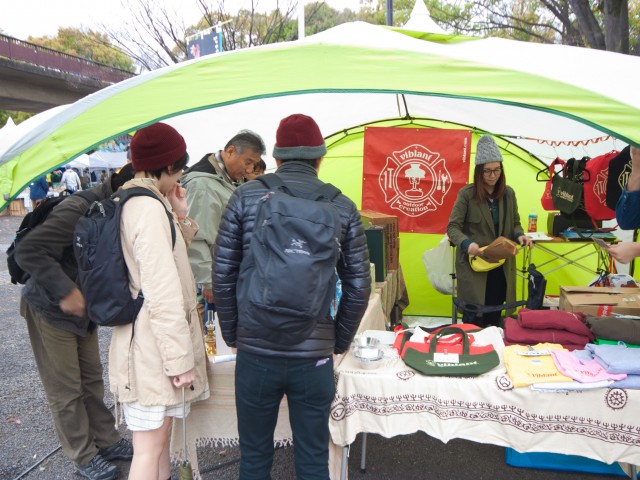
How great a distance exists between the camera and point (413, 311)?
581cm

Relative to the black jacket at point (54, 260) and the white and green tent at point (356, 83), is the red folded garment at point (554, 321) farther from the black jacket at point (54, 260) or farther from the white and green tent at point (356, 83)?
the black jacket at point (54, 260)

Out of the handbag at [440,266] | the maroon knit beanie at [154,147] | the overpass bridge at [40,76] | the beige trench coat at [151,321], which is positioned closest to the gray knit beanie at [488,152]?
the handbag at [440,266]

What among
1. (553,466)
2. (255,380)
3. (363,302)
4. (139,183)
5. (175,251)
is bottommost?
(553,466)

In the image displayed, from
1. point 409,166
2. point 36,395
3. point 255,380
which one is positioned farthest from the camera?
point 409,166

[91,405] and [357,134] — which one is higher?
[357,134]

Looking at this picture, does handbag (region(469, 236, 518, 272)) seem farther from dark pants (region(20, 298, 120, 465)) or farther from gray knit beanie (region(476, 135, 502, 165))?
dark pants (region(20, 298, 120, 465))

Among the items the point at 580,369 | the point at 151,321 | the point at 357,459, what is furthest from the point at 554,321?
the point at 151,321

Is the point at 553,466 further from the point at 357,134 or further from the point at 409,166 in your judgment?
the point at 357,134

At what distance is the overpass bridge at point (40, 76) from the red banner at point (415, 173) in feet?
55.3

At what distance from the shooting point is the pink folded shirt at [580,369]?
7.14ft

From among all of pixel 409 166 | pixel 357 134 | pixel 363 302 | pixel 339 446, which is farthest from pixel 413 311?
pixel 363 302

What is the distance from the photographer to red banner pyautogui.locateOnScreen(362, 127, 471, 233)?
17.5 feet

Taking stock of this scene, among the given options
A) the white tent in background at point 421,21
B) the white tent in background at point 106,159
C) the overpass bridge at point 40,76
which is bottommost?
the white tent in background at point 106,159

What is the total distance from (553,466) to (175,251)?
2369 mm
